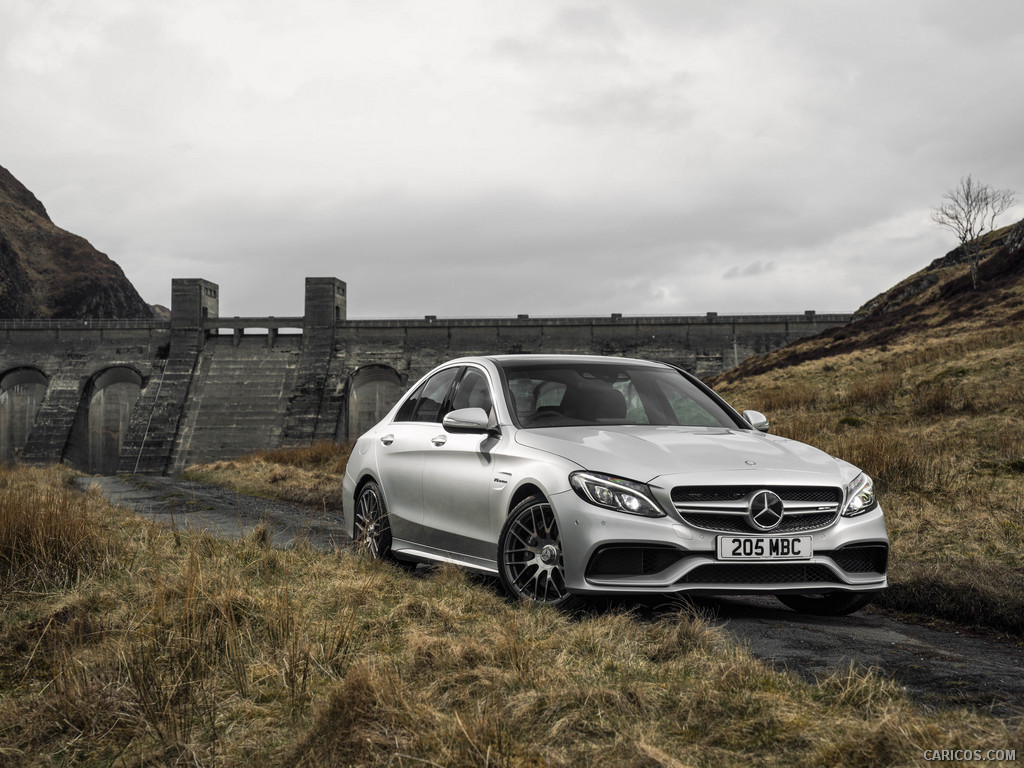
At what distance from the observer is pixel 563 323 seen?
53469 mm

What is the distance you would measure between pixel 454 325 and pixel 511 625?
50579 millimetres

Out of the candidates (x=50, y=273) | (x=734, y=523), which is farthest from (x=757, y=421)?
(x=50, y=273)

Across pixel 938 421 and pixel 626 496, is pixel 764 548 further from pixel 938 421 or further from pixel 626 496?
pixel 938 421

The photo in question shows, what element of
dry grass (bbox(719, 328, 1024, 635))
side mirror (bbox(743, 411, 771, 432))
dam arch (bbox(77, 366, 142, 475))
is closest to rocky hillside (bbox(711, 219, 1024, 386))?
dry grass (bbox(719, 328, 1024, 635))

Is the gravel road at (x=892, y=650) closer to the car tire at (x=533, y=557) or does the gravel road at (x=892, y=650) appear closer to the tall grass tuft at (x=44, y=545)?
the car tire at (x=533, y=557)

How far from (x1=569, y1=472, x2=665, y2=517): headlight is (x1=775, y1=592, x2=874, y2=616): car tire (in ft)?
4.78

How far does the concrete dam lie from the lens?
5150cm

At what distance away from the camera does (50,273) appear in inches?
4082

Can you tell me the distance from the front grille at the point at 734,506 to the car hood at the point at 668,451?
0.12 meters

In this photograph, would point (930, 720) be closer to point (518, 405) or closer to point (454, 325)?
point (518, 405)

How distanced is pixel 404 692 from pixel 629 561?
1938 mm

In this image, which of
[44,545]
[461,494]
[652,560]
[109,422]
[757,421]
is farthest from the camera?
[109,422]

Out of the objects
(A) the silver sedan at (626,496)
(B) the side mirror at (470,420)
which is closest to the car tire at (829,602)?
(A) the silver sedan at (626,496)

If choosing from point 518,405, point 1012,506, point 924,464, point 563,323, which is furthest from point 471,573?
point 563,323
